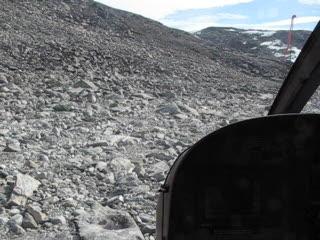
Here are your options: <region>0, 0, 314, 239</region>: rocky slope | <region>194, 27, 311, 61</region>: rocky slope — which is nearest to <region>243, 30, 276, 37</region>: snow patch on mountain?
<region>194, 27, 311, 61</region>: rocky slope

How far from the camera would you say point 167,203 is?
182cm

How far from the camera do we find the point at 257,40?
32.8m

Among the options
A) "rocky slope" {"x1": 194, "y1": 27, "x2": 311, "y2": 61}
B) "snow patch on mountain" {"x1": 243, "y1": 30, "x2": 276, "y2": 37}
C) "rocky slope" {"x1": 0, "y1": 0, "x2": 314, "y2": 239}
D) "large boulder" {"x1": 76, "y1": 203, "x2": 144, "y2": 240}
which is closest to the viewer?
"large boulder" {"x1": 76, "y1": 203, "x2": 144, "y2": 240}

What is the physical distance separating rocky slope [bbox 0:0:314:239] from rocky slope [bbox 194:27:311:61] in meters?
7.84

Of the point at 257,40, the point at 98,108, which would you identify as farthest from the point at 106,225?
the point at 257,40

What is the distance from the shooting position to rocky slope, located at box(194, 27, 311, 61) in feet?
92.2

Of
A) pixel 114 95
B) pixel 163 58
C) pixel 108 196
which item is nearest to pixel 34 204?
pixel 108 196

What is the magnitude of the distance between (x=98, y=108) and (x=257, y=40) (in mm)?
24661

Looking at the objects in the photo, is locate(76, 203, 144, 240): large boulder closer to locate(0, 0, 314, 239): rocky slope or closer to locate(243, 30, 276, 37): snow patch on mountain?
locate(0, 0, 314, 239): rocky slope

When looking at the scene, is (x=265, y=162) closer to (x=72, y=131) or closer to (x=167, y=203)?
(x=167, y=203)

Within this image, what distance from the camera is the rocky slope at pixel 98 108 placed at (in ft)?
15.7

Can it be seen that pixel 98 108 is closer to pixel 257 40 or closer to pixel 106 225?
pixel 106 225

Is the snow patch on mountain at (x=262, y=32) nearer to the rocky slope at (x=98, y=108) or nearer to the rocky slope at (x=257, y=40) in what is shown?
the rocky slope at (x=257, y=40)

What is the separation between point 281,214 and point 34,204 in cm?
329
